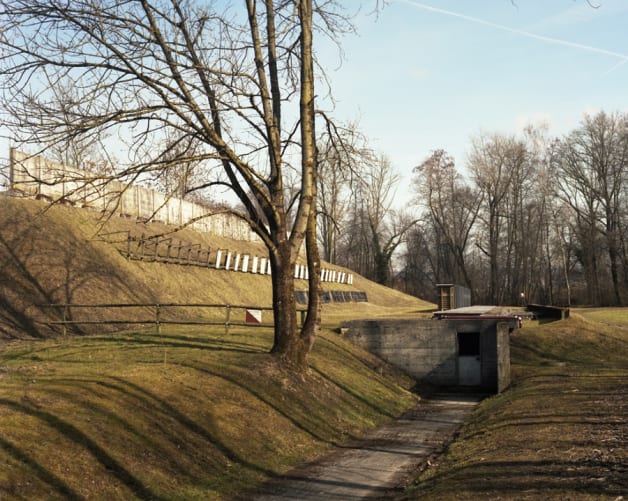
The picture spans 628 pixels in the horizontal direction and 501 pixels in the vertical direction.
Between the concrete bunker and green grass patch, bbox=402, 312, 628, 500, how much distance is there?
1702 mm

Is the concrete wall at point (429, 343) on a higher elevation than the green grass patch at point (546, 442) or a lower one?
higher

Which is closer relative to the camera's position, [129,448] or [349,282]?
[129,448]

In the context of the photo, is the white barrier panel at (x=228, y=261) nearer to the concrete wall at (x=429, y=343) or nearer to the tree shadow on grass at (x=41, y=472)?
the concrete wall at (x=429, y=343)

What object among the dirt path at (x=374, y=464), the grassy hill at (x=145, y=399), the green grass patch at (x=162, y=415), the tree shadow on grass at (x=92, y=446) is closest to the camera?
the green grass patch at (x=162, y=415)

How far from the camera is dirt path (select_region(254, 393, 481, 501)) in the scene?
1187 cm

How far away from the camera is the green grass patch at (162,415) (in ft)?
34.2

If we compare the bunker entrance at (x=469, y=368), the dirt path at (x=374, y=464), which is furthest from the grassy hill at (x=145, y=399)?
the bunker entrance at (x=469, y=368)

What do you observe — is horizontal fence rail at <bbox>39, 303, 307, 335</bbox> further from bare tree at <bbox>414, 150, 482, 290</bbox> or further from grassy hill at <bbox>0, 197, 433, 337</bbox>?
bare tree at <bbox>414, 150, 482, 290</bbox>

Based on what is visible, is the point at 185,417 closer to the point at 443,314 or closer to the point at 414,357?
the point at 414,357

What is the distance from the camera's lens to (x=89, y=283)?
30875 mm

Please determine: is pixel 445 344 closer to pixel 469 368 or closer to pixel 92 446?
pixel 469 368

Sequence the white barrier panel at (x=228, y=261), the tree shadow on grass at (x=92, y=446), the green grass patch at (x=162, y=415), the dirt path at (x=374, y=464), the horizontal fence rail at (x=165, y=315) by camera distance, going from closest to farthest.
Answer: the green grass patch at (x=162, y=415), the tree shadow on grass at (x=92, y=446), the dirt path at (x=374, y=464), the horizontal fence rail at (x=165, y=315), the white barrier panel at (x=228, y=261)

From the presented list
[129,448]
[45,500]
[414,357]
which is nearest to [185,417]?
[129,448]

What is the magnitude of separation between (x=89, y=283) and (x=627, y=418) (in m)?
24.2
